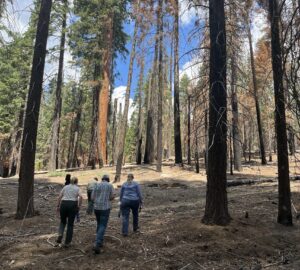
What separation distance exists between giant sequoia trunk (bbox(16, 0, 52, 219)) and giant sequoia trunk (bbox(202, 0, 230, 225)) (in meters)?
5.88

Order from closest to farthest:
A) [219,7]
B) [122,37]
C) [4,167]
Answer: [219,7]
[122,37]
[4,167]

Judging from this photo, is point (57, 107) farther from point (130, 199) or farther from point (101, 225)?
point (101, 225)

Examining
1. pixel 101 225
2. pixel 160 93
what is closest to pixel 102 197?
pixel 101 225

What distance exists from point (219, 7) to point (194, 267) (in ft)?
23.2

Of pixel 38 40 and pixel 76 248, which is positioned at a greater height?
pixel 38 40

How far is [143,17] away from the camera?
21781 millimetres

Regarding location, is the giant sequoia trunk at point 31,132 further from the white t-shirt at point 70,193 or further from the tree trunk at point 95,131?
the tree trunk at point 95,131

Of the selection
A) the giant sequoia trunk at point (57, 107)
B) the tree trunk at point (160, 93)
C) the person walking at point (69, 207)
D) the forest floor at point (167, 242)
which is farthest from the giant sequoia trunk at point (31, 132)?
the giant sequoia trunk at point (57, 107)

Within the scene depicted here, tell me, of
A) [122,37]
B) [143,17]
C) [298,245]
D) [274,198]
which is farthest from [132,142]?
[298,245]

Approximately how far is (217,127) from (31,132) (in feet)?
20.5

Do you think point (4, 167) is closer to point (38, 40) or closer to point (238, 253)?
point (38, 40)

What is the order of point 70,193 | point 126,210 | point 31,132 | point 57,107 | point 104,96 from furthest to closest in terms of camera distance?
point 57,107, point 104,96, point 31,132, point 126,210, point 70,193

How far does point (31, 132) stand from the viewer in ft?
40.6

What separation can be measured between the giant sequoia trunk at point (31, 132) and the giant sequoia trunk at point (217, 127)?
588 centimetres
